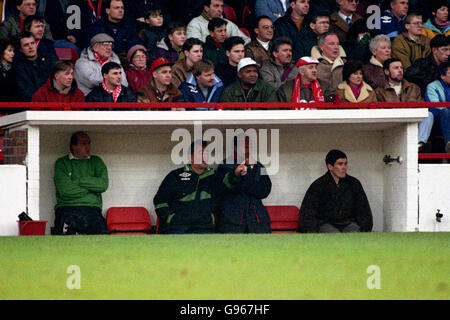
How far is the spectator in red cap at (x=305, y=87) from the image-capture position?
1187 centimetres

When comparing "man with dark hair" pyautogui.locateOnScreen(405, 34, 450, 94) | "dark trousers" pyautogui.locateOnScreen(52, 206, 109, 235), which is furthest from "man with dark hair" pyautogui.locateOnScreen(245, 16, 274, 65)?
"dark trousers" pyautogui.locateOnScreen(52, 206, 109, 235)

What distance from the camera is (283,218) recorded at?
12047 mm

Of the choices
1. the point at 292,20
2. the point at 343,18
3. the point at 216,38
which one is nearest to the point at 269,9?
the point at 292,20

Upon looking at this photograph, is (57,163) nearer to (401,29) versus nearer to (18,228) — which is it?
(18,228)

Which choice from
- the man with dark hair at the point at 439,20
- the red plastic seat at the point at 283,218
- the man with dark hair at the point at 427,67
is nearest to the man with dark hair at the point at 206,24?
the man with dark hair at the point at 427,67

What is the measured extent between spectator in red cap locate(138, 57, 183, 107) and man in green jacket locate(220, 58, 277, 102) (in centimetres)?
70

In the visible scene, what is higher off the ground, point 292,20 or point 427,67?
point 292,20

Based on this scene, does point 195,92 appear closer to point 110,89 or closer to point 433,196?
point 110,89

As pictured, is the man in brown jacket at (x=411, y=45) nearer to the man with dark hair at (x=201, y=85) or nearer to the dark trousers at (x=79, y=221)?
the man with dark hair at (x=201, y=85)

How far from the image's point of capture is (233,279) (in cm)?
578

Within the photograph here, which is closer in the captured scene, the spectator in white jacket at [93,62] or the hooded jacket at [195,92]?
the hooded jacket at [195,92]

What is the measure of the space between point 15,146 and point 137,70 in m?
2.49

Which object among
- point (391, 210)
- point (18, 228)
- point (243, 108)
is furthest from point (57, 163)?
point (391, 210)

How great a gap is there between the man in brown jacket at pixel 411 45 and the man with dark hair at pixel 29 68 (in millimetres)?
5865
